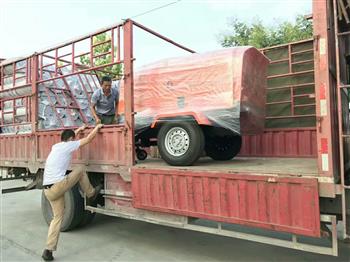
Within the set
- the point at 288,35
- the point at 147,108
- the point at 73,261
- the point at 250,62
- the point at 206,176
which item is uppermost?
the point at 288,35

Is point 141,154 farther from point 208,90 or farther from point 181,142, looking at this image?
point 208,90

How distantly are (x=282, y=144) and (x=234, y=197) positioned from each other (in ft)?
8.33

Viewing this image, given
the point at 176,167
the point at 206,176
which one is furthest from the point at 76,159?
the point at 206,176

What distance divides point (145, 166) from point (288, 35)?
13843 millimetres

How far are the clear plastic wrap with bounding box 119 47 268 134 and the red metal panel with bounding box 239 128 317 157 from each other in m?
0.85

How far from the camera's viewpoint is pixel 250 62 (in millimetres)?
4582

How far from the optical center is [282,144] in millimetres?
5863

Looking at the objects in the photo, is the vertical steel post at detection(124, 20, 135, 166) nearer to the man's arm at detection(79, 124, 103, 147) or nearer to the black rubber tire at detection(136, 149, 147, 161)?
the man's arm at detection(79, 124, 103, 147)

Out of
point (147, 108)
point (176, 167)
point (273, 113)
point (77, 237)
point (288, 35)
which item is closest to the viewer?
point (176, 167)

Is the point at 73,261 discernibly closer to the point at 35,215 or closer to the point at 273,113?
the point at 35,215

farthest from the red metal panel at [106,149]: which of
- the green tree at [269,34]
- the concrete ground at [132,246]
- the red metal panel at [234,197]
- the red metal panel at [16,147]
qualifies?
the green tree at [269,34]

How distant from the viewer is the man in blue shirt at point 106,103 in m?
5.81

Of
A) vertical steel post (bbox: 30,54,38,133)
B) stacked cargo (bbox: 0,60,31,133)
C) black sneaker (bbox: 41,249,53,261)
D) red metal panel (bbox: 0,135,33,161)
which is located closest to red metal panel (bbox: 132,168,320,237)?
black sneaker (bbox: 41,249,53,261)

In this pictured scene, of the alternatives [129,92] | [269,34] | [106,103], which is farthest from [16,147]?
[269,34]
